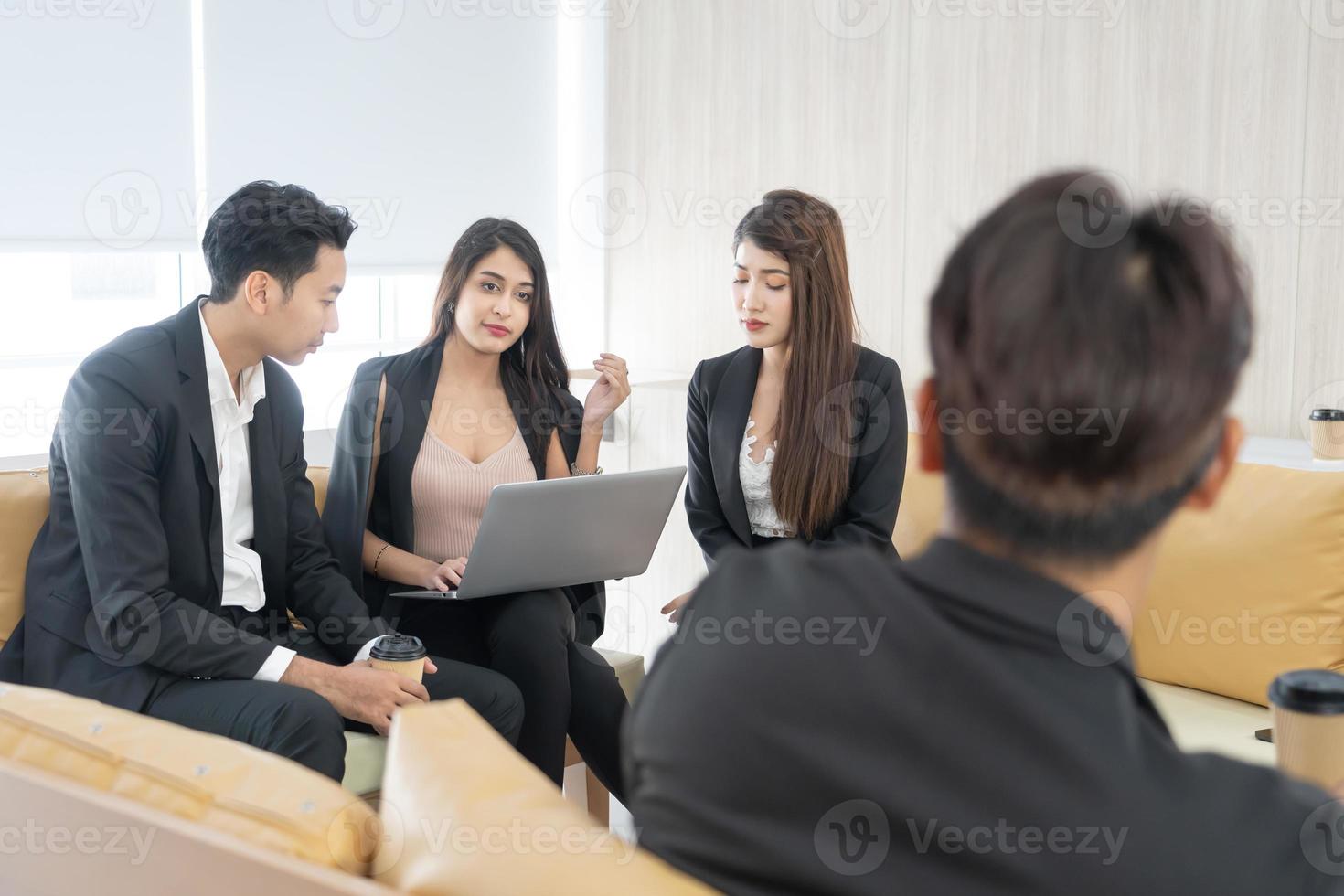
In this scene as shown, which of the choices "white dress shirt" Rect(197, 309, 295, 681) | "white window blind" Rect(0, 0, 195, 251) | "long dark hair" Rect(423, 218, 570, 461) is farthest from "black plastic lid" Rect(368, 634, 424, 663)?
"white window blind" Rect(0, 0, 195, 251)

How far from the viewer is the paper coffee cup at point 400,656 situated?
2.11 m

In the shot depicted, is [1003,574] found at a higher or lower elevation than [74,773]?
higher

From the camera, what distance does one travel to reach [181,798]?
39.1 inches

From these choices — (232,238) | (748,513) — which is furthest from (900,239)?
(232,238)

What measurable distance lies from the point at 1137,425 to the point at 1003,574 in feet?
0.41

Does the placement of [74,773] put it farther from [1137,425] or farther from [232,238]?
[232,238]

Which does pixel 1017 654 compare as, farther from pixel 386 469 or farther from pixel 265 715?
pixel 386 469

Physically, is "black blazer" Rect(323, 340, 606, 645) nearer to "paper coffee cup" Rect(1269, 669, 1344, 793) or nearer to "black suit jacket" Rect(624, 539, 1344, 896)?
"paper coffee cup" Rect(1269, 669, 1344, 793)

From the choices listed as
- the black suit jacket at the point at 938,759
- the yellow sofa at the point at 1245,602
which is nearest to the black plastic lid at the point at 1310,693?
the black suit jacket at the point at 938,759

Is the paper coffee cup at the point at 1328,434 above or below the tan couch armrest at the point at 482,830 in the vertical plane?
above

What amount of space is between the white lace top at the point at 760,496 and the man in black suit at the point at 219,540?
0.72 meters

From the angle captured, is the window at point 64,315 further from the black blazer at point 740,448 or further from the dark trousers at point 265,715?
the dark trousers at point 265,715

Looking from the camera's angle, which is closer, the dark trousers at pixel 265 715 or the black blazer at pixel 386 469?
the dark trousers at pixel 265 715

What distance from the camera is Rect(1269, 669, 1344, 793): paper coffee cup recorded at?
1124 mm
